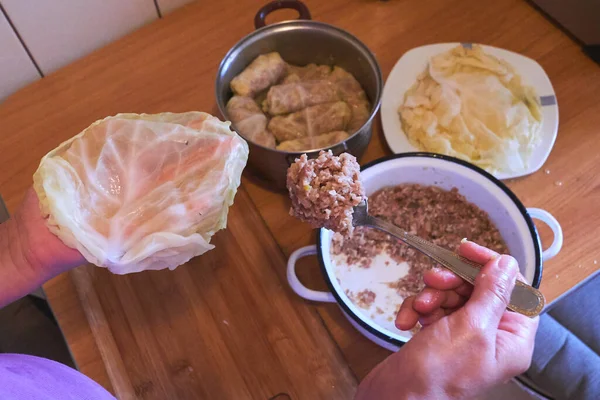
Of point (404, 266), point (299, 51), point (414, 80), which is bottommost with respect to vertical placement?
point (404, 266)

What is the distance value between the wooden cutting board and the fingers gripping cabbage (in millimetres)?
178

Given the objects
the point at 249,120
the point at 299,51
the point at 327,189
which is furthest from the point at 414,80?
the point at 327,189

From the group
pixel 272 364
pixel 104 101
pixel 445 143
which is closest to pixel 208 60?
pixel 104 101

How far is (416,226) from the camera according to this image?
0.91 m

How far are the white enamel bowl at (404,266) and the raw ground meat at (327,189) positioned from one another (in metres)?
0.09

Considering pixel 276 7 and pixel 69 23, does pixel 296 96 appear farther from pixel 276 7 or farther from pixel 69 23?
pixel 69 23

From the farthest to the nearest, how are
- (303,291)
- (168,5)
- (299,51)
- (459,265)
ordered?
(168,5), (299,51), (303,291), (459,265)

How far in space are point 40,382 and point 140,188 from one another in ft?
0.88

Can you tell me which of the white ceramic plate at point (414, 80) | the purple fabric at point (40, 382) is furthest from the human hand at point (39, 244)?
the white ceramic plate at point (414, 80)

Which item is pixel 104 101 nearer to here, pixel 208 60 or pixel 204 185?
pixel 208 60

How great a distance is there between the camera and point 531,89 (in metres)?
1.03

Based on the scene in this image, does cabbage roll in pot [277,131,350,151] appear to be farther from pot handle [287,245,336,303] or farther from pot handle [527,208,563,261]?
pot handle [527,208,563,261]

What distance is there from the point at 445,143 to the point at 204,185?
0.52 metres

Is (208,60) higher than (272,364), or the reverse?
(208,60)
